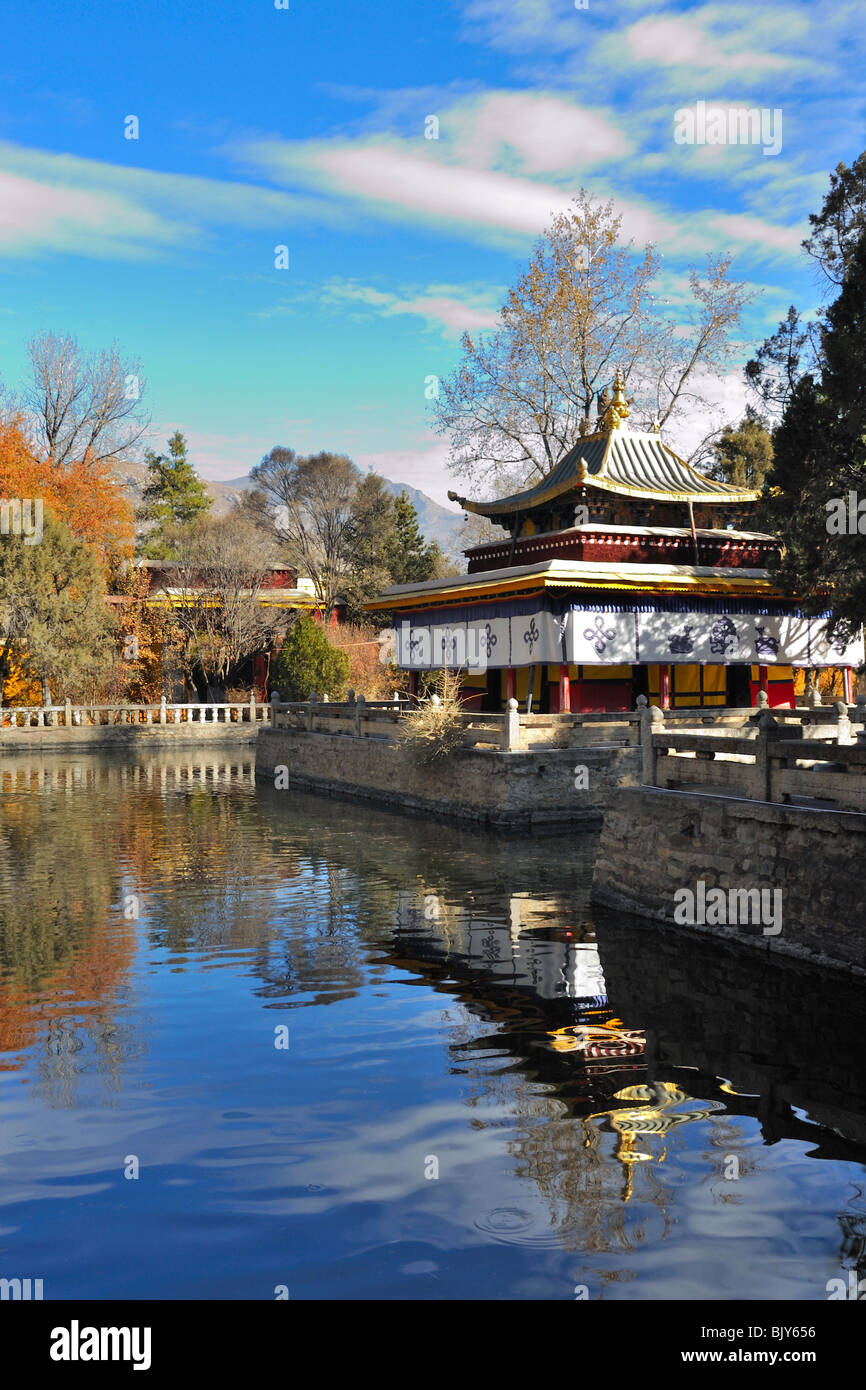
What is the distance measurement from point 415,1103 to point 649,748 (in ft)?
26.3

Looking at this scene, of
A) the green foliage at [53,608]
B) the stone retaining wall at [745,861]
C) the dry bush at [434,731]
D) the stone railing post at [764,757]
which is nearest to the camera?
the stone retaining wall at [745,861]

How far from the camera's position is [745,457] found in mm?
49938

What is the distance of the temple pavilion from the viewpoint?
27.4 m

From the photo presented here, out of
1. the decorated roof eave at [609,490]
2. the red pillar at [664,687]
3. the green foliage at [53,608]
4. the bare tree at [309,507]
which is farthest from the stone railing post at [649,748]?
the bare tree at [309,507]

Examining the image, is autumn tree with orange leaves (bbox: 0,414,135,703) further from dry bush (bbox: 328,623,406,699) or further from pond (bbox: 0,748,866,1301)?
pond (bbox: 0,748,866,1301)

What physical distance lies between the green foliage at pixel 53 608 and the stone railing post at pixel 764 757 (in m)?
35.2

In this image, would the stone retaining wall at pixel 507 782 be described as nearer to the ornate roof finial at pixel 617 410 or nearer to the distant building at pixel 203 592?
the ornate roof finial at pixel 617 410

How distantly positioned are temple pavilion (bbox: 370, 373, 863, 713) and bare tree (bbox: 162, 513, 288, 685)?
1776 centimetres

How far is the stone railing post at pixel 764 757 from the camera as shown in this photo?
42.4 ft

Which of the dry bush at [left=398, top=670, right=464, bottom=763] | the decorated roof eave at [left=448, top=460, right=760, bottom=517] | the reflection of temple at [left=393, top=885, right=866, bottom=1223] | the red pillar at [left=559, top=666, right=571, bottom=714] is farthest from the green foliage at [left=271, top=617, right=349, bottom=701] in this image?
the reflection of temple at [left=393, top=885, right=866, bottom=1223]

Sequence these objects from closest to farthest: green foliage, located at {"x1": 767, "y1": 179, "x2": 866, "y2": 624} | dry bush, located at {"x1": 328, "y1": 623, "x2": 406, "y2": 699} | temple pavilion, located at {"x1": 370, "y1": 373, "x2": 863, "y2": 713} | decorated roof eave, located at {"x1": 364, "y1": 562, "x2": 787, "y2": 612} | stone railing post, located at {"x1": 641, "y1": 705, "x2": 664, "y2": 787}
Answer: stone railing post, located at {"x1": 641, "y1": 705, "x2": 664, "y2": 787}, green foliage, located at {"x1": 767, "y1": 179, "x2": 866, "y2": 624}, decorated roof eave, located at {"x1": 364, "y1": 562, "x2": 787, "y2": 612}, temple pavilion, located at {"x1": 370, "y1": 373, "x2": 863, "y2": 713}, dry bush, located at {"x1": 328, "y1": 623, "x2": 406, "y2": 699}

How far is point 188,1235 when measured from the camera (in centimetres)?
652

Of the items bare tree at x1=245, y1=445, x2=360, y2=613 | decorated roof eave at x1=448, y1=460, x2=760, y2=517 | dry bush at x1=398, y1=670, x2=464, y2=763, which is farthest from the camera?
bare tree at x1=245, y1=445, x2=360, y2=613
